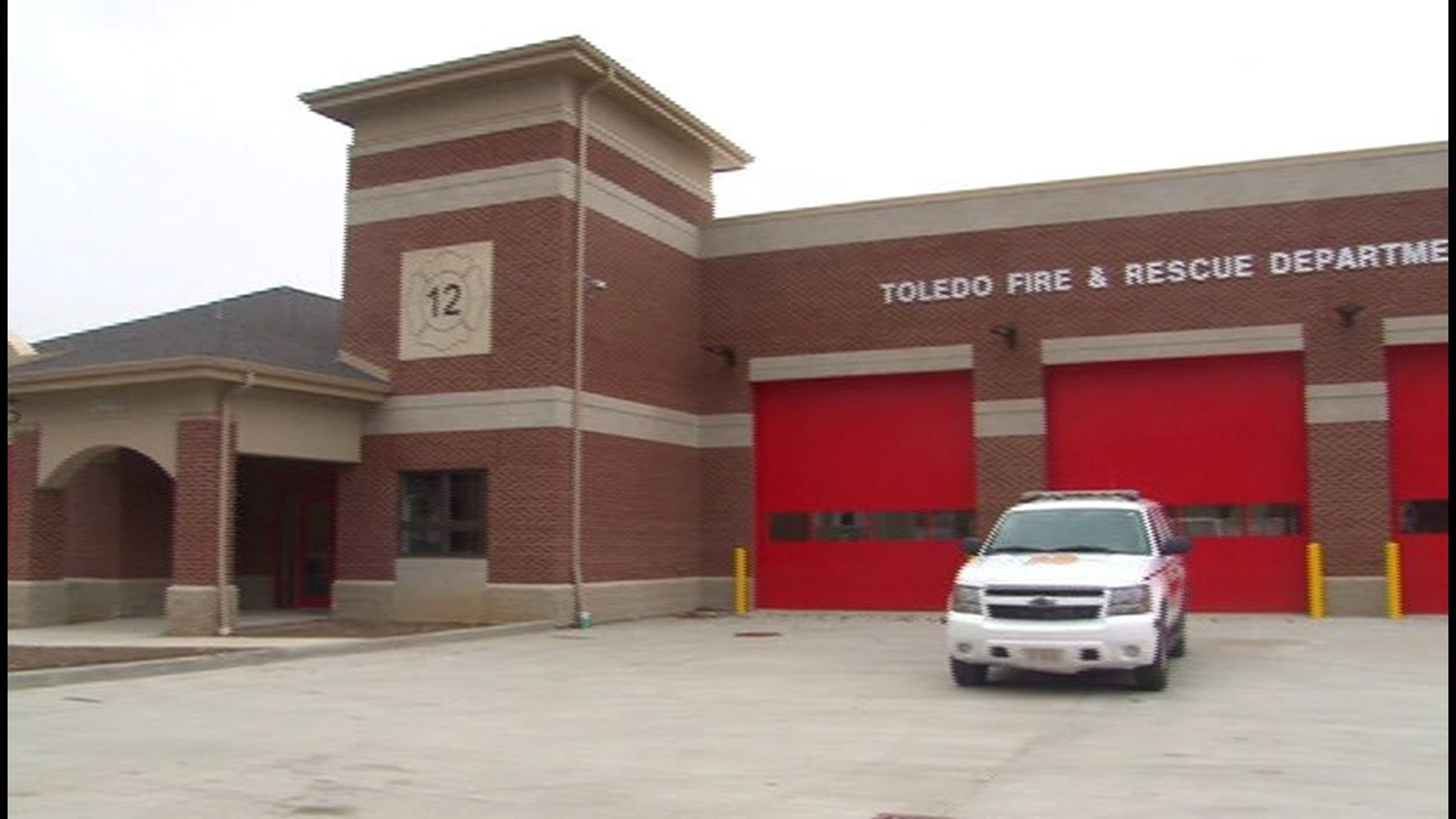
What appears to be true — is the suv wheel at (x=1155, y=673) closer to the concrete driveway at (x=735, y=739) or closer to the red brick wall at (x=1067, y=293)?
the concrete driveway at (x=735, y=739)

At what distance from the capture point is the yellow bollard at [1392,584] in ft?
73.0

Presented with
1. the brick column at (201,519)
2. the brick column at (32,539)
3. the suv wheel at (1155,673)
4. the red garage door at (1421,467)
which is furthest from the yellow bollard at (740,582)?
the suv wheel at (1155,673)

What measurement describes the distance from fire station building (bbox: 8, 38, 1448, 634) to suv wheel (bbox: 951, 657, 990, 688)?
10313 mm

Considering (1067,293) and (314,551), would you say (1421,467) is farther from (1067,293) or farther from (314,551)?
(314,551)

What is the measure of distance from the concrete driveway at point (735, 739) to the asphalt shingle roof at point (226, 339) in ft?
24.6

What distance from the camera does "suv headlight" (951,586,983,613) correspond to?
42.7 ft

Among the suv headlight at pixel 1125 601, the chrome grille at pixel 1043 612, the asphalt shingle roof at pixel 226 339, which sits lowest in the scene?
the chrome grille at pixel 1043 612

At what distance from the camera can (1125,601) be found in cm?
1255

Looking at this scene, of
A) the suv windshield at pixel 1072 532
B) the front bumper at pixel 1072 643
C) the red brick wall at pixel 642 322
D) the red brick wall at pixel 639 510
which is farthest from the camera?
the red brick wall at pixel 642 322

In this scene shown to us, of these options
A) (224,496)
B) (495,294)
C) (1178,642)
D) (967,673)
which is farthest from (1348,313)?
(224,496)

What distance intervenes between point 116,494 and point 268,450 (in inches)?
172

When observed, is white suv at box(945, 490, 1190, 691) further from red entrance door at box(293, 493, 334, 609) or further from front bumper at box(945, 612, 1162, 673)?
red entrance door at box(293, 493, 334, 609)

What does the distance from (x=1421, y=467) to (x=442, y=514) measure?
17.0 metres

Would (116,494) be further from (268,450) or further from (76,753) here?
(76,753)
